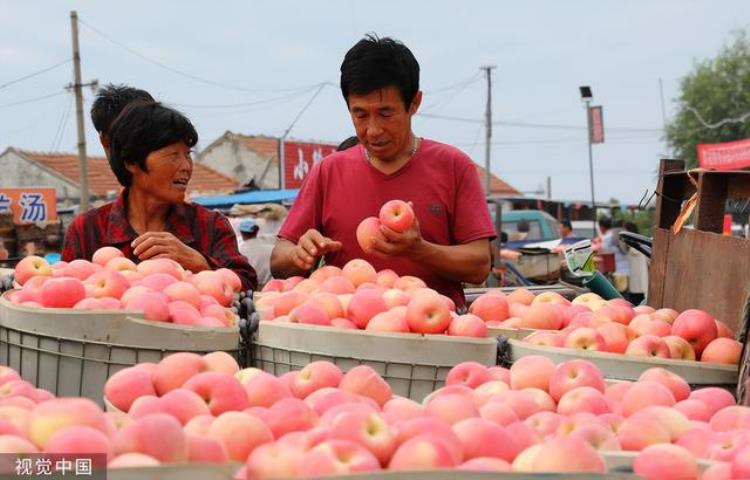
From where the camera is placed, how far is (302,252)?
12.6 feet

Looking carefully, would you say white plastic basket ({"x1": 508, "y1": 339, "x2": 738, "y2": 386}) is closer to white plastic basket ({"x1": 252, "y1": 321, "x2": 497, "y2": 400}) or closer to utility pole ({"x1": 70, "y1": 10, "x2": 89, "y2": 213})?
white plastic basket ({"x1": 252, "y1": 321, "x2": 497, "y2": 400})

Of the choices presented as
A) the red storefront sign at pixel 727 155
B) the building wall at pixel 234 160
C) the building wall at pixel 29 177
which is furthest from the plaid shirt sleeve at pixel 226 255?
the building wall at pixel 234 160

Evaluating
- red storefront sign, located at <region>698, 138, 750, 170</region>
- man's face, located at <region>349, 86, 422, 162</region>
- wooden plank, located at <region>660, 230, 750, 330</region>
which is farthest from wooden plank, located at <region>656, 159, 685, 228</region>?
red storefront sign, located at <region>698, 138, 750, 170</region>

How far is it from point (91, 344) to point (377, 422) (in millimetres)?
1323

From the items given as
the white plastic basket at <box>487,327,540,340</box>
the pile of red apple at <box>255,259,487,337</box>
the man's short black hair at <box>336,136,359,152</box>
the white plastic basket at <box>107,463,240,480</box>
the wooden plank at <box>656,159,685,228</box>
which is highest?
the man's short black hair at <box>336,136,359,152</box>

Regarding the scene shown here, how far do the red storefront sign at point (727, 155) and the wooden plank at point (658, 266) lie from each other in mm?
23031

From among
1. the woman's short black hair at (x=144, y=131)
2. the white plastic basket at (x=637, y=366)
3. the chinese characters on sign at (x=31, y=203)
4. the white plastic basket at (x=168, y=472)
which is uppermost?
the chinese characters on sign at (x=31, y=203)

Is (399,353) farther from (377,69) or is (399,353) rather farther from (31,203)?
(31,203)

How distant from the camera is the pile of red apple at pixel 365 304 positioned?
302 cm

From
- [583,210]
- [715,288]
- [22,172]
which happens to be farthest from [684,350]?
[583,210]

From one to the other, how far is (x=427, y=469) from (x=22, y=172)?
4722cm

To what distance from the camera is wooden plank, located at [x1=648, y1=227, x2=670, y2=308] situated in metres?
4.32

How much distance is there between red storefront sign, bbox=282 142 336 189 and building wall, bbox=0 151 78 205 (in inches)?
571

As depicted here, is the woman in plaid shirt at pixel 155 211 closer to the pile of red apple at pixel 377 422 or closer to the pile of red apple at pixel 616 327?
the pile of red apple at pixel 616 327
